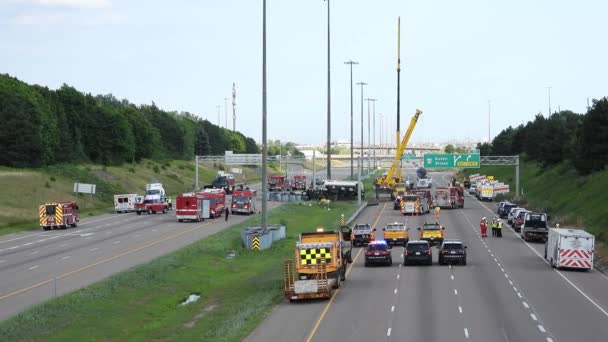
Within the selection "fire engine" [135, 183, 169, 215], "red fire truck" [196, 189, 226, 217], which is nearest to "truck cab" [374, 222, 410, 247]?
"red fire truck" [196, 189, 226, 217]

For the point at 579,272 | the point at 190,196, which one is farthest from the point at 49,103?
the point at 579,272

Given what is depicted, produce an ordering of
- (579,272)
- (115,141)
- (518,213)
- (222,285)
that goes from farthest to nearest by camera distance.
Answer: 1. (115,141)
2. (518,213)
3. (579,272)
4. (222,285)

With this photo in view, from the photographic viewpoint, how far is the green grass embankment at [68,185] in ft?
283

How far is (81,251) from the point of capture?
5706 centimetres

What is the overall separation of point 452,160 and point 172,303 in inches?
3375

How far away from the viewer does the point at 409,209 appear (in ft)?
301

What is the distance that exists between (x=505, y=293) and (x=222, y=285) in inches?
554

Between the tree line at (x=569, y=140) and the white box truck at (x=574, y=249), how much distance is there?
1840 inches

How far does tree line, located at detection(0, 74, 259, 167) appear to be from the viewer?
357 ft

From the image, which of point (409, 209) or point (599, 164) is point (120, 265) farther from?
point (599, 164)

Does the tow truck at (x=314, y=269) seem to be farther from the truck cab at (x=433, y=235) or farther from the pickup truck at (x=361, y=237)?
the pickup truck at (x=361, y=237)

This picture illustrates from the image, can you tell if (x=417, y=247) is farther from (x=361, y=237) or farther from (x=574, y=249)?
(x=361, y=237)

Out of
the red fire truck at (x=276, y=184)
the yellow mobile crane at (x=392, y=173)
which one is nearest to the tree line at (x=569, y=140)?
the yellow mobile crane at (x=392, y=173)

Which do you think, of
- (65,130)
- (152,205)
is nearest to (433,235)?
(152,205)
